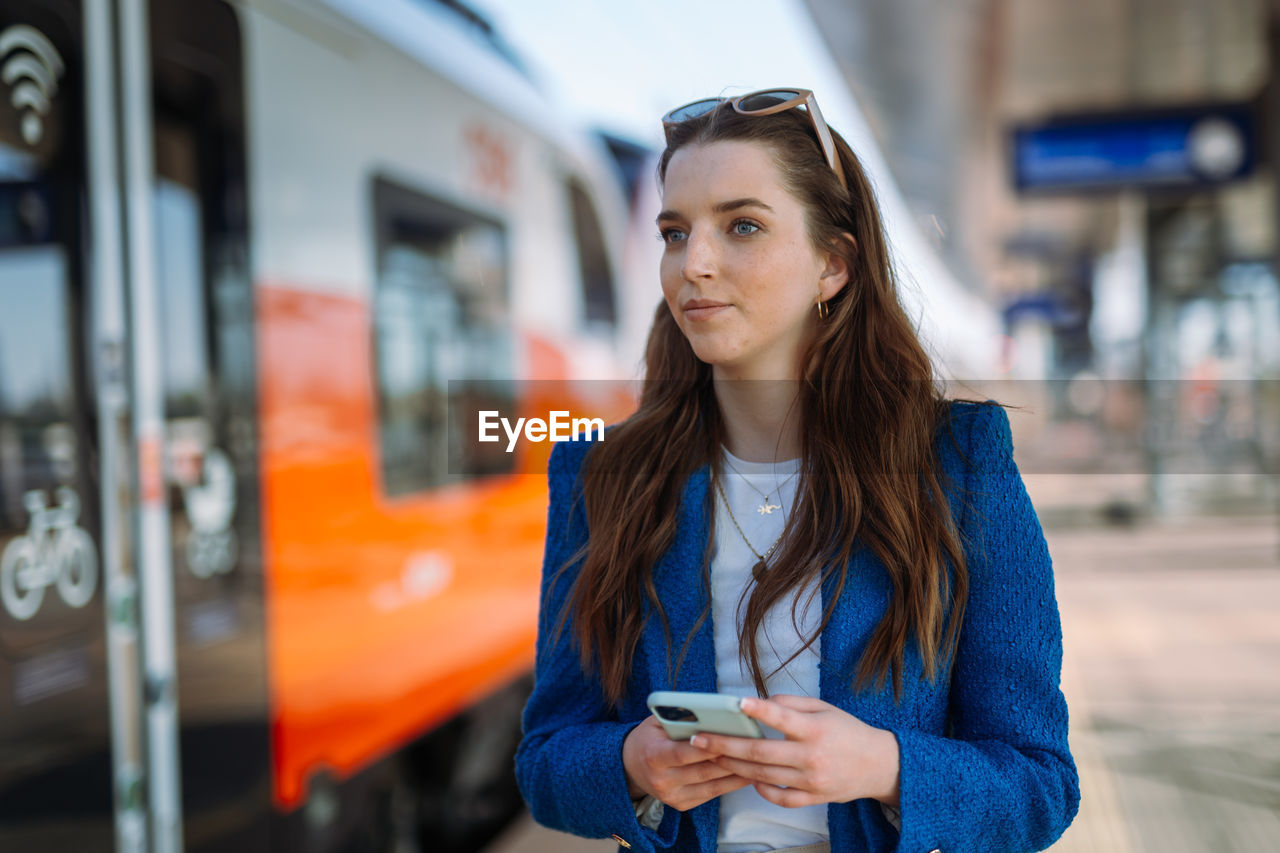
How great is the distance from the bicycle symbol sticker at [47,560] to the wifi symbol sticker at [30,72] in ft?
2.63

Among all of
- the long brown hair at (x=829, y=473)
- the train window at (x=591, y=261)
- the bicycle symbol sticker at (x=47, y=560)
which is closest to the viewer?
the long brown hair at (x=829, y=473)

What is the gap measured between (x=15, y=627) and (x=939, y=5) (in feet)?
26.5

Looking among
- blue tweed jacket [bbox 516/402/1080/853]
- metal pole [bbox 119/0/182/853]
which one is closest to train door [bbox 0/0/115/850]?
metal pole [bbox 119/0/182/853]

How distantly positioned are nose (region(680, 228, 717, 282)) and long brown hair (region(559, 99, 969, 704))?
0.13m

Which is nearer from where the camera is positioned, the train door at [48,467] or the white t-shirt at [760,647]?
the white t-shirt at [760,647]

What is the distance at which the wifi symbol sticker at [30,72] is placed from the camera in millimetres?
2305

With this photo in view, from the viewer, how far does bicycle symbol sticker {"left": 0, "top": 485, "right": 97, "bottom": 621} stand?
88.0 inches

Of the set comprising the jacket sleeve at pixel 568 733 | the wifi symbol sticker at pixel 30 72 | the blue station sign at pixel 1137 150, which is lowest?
the jacket sleeve at pixel 568 733

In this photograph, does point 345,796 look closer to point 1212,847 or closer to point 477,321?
point 477,321

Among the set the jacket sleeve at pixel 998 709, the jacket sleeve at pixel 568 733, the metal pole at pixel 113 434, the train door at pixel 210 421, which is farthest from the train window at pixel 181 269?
the jacket sleeve at pixel 998 709

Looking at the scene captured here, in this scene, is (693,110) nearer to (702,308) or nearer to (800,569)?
(702,308)

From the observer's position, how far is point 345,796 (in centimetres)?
326

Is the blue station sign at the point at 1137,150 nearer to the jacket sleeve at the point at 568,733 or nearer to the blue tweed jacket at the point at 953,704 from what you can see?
the blue tweed jacket at the point at 953,704

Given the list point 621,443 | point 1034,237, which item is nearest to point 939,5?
point 621,443
